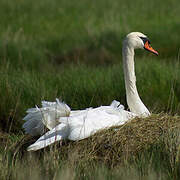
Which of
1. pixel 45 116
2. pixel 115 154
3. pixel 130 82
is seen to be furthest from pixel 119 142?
pixel 130 82

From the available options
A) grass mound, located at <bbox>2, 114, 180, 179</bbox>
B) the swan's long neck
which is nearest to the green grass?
grass mound, located at <bbox>2, 114, 180, 179</bbox>

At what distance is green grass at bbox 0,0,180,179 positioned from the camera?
171 inches

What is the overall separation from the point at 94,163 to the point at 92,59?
720cm

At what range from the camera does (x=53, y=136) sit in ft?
15.2

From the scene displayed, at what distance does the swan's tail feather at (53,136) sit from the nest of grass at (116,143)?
2.4 inches

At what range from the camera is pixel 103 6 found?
55.3ft

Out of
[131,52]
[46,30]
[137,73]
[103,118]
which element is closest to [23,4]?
[46,30]

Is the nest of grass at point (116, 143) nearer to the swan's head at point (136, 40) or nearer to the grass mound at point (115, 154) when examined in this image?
the grass mound at point (115, 154)

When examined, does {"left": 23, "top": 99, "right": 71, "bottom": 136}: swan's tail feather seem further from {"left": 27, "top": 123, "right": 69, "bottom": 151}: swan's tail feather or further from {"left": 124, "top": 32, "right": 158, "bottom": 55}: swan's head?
{"left": 124, "top": 32, "right": 158, "bottom": 55}: swan's head

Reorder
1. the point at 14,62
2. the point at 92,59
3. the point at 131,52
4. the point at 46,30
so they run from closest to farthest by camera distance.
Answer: the point at 131,52 < the point at 14,62 < the point at 92,59 < the point at 46,30

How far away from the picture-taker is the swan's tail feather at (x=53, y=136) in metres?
4.53

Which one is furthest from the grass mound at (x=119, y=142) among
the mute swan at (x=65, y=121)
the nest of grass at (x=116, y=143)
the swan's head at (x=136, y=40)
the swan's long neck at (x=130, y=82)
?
the swan's head at (x=136, y=40)

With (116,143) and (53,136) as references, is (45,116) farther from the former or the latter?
(116,143)

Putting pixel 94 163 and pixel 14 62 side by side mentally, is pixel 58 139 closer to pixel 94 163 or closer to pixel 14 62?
pixel 94 163
